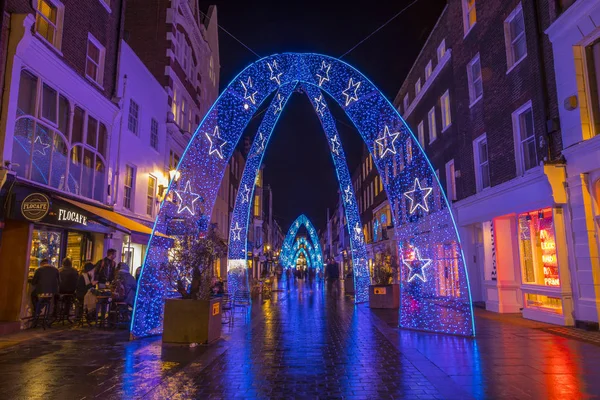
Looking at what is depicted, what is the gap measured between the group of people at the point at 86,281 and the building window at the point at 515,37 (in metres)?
13.6

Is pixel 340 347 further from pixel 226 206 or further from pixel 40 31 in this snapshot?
pixel 226 206

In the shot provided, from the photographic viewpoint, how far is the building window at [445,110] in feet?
64.4

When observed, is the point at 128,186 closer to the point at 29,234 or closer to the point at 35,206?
the point at 29,234

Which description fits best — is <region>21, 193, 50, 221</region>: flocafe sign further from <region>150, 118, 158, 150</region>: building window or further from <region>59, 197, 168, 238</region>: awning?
<region>150, 118, 158, 150</region>: building window

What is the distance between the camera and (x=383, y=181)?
37.7 feet

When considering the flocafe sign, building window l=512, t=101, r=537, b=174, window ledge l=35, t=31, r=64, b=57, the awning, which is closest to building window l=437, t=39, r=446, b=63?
building window l=512, t=101, r=537, b=174

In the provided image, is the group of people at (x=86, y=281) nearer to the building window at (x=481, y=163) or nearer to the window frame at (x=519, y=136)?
the window frame at (x=519, y=136)

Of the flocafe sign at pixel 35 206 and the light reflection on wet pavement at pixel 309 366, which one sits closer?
the light reflection on wet pavement at pixel 309 366

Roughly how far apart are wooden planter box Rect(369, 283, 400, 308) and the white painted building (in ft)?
21.5

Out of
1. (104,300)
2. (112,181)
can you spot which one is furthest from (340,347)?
(112,181)

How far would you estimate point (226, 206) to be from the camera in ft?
114

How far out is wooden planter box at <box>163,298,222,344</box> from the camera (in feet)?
29.4

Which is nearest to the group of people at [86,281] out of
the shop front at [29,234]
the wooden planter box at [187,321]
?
the shop front at [29,234]

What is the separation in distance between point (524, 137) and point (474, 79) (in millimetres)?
4397
